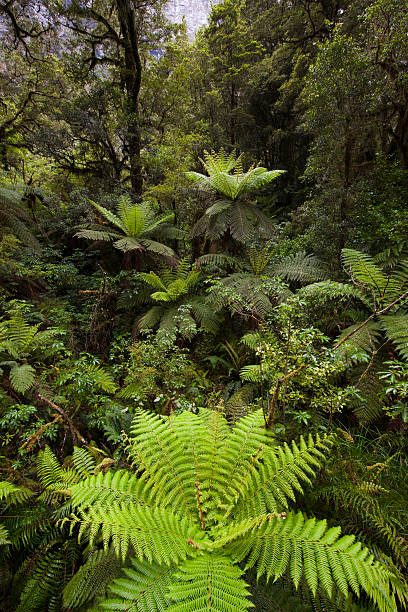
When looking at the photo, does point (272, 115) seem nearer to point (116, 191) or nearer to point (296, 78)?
point (296, 78)

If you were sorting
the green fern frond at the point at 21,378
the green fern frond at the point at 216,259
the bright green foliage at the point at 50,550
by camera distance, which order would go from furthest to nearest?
the green fern frond at the point at 216,259 → the green fern frond at the point at 21,378 → the bright green foliage at the point at 50,550

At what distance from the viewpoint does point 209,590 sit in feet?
2.78

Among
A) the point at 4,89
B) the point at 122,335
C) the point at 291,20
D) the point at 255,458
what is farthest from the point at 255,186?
the point at 291,20

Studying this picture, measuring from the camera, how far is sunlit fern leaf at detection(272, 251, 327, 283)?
320cm

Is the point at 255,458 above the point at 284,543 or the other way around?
above

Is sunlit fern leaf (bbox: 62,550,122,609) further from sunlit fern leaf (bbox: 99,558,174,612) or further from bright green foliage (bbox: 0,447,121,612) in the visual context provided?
sunlit fern leaf (bbox: 99,558,174,612)

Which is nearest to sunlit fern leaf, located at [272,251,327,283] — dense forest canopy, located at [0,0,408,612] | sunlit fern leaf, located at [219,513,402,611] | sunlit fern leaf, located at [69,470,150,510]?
dense forest canopy, located at [0,0,408,612]

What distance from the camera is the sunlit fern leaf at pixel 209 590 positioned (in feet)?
2.67

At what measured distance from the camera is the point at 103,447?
221cm

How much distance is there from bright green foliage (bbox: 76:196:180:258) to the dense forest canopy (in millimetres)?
33

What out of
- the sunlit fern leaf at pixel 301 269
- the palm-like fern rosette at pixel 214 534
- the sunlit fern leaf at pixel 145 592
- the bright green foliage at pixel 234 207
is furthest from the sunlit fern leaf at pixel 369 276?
the sunlit fern leaf at pixel 145 592

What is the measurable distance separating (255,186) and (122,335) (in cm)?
275

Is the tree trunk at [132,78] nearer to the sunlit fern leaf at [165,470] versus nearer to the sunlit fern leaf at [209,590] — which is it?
the sunlit fern leaf at [165,470]

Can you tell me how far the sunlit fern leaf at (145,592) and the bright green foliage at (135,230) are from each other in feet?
10.4
